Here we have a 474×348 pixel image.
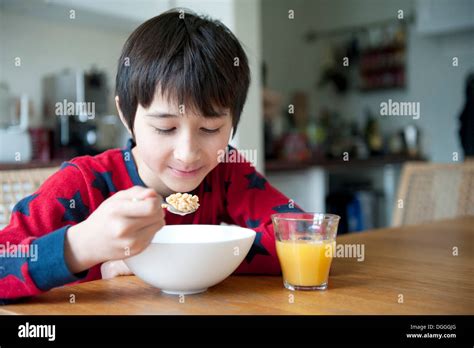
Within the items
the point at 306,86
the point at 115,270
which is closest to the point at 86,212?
the point at 115,270

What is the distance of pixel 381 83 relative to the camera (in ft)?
16.5

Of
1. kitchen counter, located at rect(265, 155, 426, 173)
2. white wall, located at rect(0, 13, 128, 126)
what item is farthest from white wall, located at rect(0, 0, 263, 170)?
kitchen counter, located at rect(265, 155, 426, 173)

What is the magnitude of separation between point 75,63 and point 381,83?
9.51 ft

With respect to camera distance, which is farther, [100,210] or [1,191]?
[1,191]

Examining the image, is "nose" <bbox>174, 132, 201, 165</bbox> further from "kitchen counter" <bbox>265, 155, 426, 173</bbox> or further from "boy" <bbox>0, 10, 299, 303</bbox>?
"kitchen counter" <bbox>265, 155, 426, 173</bbox>

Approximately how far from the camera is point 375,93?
5.13 meters

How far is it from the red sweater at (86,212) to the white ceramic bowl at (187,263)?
0.09 metres

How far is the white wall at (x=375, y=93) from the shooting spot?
15.4ft

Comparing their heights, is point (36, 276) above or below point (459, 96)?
below

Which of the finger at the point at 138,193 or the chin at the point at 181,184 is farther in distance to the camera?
the chin at the point at 181,184

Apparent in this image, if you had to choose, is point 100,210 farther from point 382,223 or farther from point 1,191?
point 382,223

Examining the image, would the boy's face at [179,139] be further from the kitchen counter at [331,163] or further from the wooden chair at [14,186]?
the kitchen counter at [331,163]

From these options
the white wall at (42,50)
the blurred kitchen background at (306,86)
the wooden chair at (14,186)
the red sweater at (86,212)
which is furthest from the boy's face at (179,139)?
the white wall at (42,50)
